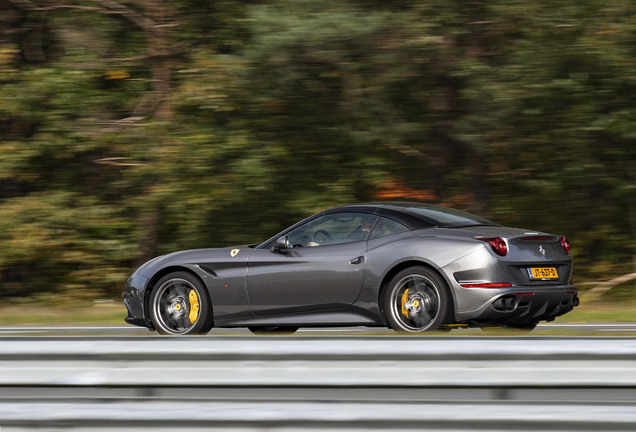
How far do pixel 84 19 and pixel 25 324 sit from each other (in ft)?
25.3

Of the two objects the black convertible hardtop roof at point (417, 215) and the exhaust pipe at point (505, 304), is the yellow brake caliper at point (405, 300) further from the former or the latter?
the exhaust pipe at point (505, 304)

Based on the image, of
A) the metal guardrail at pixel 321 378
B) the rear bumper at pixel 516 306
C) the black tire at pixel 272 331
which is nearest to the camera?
the metal guardrail at pixel 321 378

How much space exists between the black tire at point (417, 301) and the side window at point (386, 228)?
41cm

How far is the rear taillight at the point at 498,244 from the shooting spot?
7.04 meters

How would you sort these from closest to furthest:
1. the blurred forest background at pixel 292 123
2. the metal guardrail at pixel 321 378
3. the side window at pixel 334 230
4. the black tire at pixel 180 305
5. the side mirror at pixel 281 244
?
the metal guardrail at pixel 321 378, the side window at pixel 334 230, the side mirror at pixel 281 244, the black tire at pixel 180 305, the blurred forest background at pixel 292 123

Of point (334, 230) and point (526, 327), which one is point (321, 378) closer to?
point (334, 230)

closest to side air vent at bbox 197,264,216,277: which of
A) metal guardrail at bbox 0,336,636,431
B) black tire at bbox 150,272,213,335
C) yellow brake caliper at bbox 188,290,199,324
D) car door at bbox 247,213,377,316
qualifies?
black tire at bbox 150,272,213,335

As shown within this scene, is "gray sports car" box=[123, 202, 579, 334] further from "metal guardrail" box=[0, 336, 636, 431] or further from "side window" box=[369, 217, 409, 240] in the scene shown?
"metal guardrail" box=[0, 336, 636, 431]

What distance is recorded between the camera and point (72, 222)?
53.2 ft

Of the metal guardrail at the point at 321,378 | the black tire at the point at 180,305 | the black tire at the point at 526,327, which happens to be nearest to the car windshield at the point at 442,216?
the black tire at the point at 526,327

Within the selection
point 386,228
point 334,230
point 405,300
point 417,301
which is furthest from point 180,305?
point 417,301

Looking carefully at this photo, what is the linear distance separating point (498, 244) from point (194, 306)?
2.95m

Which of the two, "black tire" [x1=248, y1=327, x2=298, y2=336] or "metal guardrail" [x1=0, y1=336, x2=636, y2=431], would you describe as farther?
"black tire" [x1=248, y1=327, x2=298, y2=336]

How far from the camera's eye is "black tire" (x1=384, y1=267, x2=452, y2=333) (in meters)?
7.02
